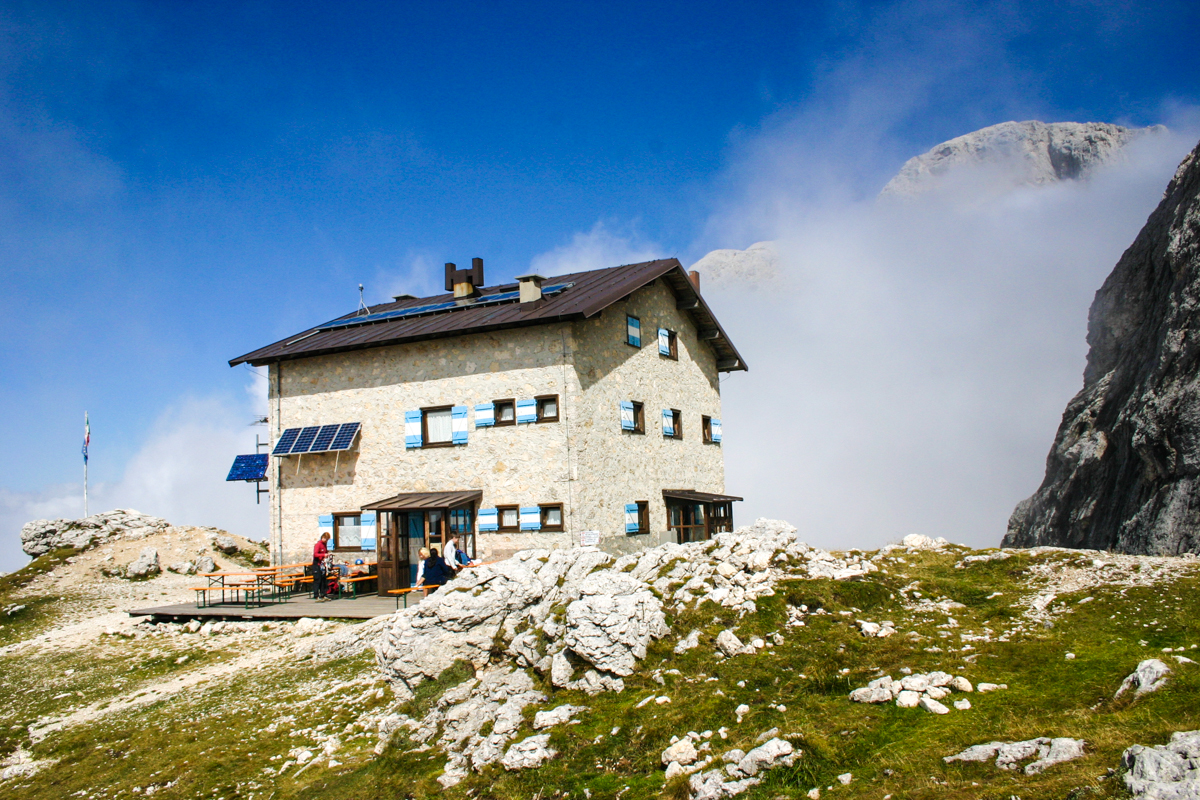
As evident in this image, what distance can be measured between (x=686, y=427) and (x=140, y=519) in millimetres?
24952

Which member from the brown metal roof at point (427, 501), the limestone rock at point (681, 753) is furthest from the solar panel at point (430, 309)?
the limestone rock at point (681, 753)

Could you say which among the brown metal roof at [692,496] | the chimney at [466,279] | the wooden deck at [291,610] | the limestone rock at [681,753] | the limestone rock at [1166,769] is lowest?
the wooden deck at [291,610]

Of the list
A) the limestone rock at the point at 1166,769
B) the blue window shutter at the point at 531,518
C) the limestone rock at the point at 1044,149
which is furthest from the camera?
the limestone rock at the point at 1044,149

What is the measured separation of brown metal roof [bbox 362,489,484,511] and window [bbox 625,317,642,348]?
22.0 ft

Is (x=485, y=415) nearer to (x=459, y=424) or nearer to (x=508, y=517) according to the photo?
(x=459, y=424)

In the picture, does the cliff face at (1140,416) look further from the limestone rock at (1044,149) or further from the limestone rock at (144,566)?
the limestone rock at (1044,149)

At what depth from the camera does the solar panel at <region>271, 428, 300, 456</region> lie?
24.3 m

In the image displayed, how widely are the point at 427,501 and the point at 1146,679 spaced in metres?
17.6

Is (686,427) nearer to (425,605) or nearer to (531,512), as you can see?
(531,512)

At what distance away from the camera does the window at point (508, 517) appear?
21.2m

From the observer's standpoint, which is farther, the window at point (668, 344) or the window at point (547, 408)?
the window at point (668, 344)

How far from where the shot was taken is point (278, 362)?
25531mm

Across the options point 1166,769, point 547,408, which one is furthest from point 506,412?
point 1166,769

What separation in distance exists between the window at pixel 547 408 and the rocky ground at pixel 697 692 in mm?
7481
